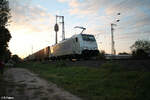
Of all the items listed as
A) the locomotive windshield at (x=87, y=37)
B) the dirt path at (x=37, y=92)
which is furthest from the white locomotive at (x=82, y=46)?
the dirt path at (x=37, y=92)

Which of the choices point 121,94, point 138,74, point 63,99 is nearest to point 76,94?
point 63,99

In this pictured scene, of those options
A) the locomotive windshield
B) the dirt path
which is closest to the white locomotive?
the locomotive windshield

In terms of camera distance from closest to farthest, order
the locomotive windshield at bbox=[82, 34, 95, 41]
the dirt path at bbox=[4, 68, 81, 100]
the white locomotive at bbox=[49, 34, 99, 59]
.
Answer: the dirt path at bbox=[4, 68, 81, 100], the white locomotive at bbox=[49, 34, 99, 59], the locomotive windshield at bbox=[82, 34, 95, 41]

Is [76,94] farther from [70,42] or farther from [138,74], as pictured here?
[70,42]

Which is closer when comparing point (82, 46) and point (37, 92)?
point (37, 92)

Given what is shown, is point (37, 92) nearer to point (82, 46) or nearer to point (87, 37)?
point (82, 46)

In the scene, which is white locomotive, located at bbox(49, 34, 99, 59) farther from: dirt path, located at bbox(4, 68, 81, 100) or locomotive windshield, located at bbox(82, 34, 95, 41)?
dirt path, located at bbox(4, 68, 81, 100)

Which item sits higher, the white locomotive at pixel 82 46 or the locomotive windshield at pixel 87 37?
the locomotive windshield at pixel 87 37

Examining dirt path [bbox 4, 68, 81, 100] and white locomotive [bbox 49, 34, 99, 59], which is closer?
dirt path [bbox 4, 68, 81, 100]

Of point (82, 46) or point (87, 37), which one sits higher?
point (87, 37)

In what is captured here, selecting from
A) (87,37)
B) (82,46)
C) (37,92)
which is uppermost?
(87,37)

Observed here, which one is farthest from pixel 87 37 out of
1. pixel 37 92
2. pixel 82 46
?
pixel 37 92

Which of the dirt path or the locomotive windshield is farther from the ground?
the locomotive windshield

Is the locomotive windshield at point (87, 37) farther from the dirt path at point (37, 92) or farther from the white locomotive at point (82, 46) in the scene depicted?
the dirt path at point (37, 92)
